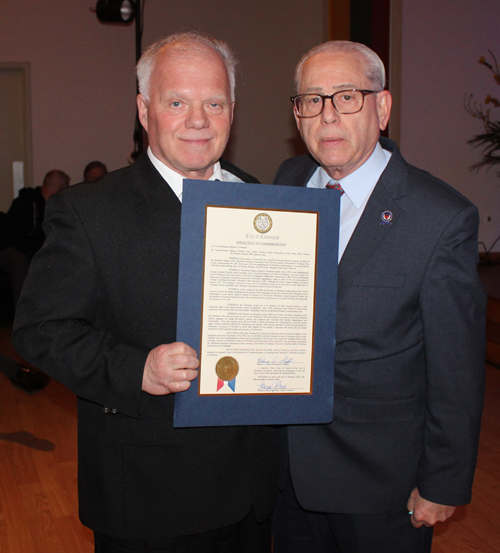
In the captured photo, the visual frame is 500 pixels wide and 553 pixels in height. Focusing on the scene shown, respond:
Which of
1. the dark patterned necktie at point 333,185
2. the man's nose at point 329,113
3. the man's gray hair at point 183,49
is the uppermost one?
the man's gray hair at point 183,49

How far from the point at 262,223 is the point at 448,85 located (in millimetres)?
6262

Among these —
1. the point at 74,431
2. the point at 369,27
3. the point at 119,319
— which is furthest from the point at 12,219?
the point at 119,319

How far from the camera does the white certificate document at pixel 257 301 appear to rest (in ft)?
4.23

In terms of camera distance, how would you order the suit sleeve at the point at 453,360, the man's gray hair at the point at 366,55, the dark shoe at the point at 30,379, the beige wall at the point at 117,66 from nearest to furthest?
the suit sleeve at the point at 453,360
the man's gray hair at the point at 366,55
the dark shoe at the point at 30,379
the beige wall at the point at 117,66

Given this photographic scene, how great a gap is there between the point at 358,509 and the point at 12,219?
545 centimetres

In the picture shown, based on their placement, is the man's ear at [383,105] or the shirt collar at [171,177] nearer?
the shirt collar at [171,177]

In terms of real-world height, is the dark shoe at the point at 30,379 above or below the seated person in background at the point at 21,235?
below

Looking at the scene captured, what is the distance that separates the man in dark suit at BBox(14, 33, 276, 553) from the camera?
1322mm

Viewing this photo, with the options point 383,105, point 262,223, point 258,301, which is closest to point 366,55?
point 383,105

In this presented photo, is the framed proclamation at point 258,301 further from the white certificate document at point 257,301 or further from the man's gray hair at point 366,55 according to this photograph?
the man's gray hair at point 366,55

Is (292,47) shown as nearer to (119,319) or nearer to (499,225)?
(499,225)

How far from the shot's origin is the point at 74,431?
382cm

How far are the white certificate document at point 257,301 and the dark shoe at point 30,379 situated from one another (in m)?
3.15

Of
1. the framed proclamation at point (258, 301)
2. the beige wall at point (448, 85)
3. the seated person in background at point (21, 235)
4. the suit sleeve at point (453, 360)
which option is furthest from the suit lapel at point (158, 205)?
the beige wall at point (448, 85)
